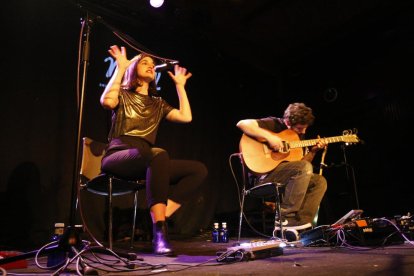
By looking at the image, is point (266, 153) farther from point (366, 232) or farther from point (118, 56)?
point (118, 56)

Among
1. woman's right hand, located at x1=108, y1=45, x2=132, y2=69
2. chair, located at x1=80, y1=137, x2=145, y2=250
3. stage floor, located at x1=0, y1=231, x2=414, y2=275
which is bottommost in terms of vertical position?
stage floor, located at x1=0, y1=231, x2=414, y2=275

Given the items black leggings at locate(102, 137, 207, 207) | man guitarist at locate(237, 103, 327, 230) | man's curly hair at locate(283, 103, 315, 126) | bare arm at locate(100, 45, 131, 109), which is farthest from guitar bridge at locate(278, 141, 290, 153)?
bare arm at locate(100, 45, 131, 109)

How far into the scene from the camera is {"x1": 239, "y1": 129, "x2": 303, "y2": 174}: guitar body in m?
3.30

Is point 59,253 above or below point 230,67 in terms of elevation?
below

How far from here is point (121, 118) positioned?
2.61m

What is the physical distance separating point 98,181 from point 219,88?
3.22 metres

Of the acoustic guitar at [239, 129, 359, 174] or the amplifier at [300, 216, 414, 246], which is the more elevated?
the acoustic guitar at [239, 129, 359, 174]

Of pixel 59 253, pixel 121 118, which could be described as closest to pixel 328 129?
pixel 121 118

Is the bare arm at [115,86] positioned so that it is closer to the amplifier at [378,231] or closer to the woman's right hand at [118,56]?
the woman's right hand at [118,56]

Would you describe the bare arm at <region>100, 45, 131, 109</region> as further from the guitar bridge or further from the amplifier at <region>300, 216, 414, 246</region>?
the amplifier at <region>300, 216, 414, 246</region>

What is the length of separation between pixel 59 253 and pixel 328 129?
4.62m

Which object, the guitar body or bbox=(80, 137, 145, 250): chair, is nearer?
bbox=(80, 137, 145, 250): chair

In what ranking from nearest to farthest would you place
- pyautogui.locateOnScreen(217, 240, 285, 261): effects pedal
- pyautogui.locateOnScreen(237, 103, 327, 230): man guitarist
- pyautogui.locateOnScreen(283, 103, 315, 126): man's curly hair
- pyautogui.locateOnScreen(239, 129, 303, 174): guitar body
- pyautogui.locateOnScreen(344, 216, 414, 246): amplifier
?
pyautogui.locateOnScreen(217, 240, 285, 261): effects pedal → pyautogui.locateOnScreen(344, 216, 414, 246): amplifier → pyautogui.locateOnScreen(237, 103, 327, 230): man guitarist → pyautogui.locateOnScreen(239, 129, 303, 174): guitar body → pyautogui.locateOnScreen(283, 103, 315, 126): man's curly hair

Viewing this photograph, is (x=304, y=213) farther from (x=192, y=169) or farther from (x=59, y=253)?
(x=59, y=253)
